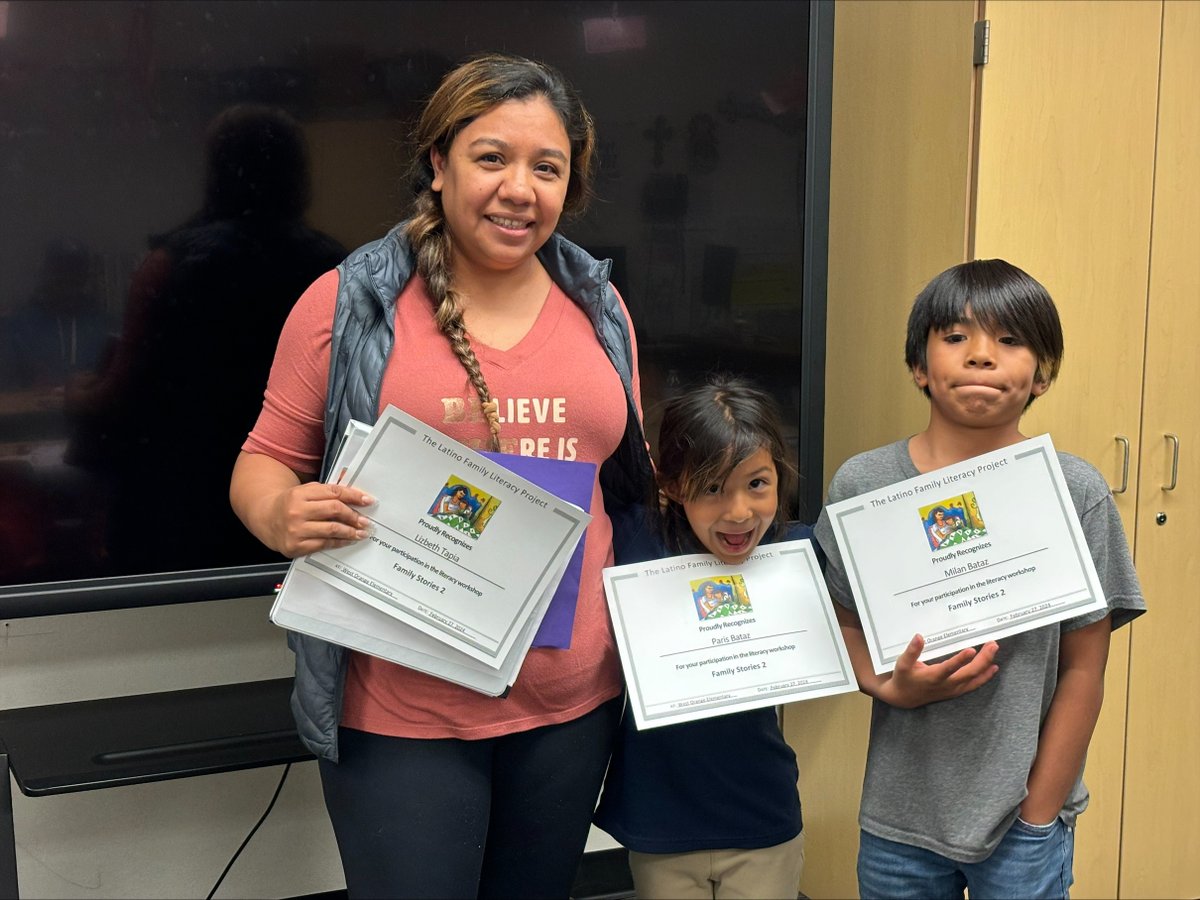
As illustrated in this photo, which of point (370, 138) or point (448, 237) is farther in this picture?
point (370, 138)

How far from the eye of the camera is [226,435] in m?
1.83

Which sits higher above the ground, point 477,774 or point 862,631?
point 862,631

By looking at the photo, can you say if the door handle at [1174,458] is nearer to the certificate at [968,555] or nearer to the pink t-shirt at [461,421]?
the certificate at [968,555]

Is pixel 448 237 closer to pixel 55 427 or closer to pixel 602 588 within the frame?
pixel 602 588

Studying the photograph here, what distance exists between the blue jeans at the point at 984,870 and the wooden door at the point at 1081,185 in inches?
38.0

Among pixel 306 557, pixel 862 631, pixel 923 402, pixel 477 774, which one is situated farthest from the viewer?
pixel 923 402

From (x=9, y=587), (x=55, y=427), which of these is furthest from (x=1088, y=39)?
(x=9, y=587)

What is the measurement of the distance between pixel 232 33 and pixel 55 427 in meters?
0.67

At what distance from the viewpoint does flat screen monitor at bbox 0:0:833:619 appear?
1709mm

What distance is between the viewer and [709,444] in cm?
132

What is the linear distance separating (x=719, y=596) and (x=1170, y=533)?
4.41 feet

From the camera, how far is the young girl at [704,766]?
1.34 m
